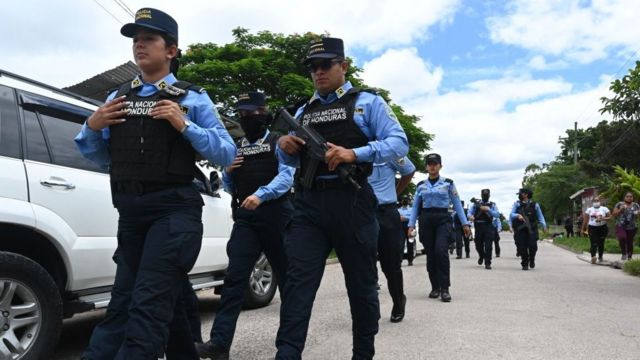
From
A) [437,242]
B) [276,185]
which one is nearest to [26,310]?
[276,185]

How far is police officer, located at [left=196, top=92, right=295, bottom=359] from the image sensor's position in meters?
4.16

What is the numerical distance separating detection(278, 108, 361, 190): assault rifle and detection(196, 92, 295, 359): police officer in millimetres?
811

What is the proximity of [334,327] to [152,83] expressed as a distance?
324 cm

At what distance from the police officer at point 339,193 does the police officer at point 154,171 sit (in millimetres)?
597

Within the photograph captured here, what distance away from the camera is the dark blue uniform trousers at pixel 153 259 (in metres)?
2.63

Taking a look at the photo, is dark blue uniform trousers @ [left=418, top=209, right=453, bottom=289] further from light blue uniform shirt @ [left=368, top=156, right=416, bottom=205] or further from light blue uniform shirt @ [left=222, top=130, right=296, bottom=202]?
light blue uniform shirt @ [left=222, top=130, right=296, bottom=202]

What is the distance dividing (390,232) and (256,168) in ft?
5.30

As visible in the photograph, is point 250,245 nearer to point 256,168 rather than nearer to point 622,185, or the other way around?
point 256,168

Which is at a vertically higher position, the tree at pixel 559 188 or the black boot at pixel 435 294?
the tree at pixel 559 188

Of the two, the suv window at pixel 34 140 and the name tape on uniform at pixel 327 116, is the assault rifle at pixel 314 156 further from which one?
the suv window at pixel 34 140

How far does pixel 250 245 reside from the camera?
4.43 m

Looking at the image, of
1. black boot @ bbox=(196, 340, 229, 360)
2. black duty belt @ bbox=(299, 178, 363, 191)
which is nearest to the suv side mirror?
black boot @ bbox=(196, 340, 229, 360)

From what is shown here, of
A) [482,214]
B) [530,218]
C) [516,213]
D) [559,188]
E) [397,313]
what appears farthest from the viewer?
[559,188]

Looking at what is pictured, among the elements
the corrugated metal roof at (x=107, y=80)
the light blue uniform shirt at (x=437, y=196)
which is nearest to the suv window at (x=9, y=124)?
the light blue uniform shirt at (x=437, y=196)
